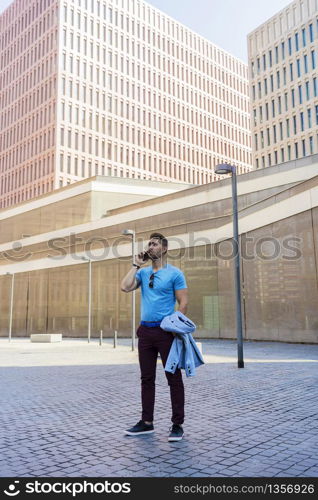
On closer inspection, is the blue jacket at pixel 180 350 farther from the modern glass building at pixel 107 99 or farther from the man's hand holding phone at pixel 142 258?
the modern glass building at pixel 107 99

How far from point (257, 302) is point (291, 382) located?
47.5ft

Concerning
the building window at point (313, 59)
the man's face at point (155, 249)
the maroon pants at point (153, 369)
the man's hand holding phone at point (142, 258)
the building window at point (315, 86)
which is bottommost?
the maroon pants at point (153, 369)

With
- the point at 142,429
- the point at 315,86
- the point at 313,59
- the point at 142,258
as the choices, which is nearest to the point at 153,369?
the point at 142,429

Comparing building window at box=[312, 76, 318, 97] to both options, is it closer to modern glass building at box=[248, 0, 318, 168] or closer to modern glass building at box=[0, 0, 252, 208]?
modern glass building at box=[248, 0, 318, 168]

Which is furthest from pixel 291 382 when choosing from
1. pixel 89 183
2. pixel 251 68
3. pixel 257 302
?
pixel 251 68

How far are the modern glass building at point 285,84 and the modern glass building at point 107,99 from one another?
63.8 feet

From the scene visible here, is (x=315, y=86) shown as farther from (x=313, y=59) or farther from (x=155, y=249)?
(x=155, y=249)

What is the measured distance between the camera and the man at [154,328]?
14.7ft

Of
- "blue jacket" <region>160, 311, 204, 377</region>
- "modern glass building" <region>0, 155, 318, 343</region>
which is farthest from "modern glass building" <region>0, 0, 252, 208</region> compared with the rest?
"blue jacket" <region>160, 311, 204, 377</region>

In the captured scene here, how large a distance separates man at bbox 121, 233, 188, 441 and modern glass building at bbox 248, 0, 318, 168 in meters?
59.3

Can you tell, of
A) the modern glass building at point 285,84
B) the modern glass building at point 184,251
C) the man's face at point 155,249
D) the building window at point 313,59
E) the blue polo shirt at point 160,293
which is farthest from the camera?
the modern glass building at point 285,84

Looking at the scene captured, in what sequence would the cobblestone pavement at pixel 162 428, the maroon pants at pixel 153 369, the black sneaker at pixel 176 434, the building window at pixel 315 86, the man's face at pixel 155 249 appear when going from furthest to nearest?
the building window at pixel 315 86
the man's face at pixel 155 249
the maroon pants at pixel 153 369
the black sneaker at pixel 176 434
the cobblestone pavement at pixel 162 428

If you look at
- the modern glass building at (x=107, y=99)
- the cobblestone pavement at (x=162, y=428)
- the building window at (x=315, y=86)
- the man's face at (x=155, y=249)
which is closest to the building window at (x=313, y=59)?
the building window at (x=315, y=86)

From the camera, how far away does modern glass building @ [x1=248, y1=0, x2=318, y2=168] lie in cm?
6047
